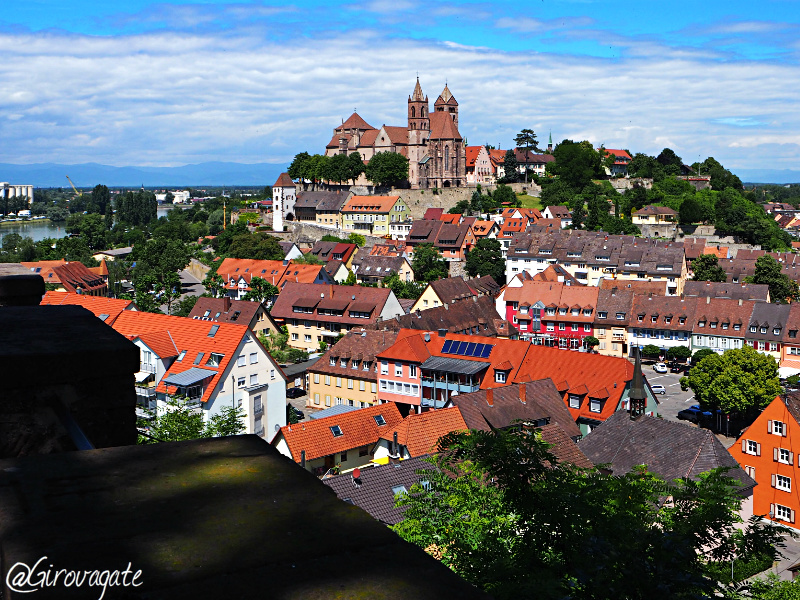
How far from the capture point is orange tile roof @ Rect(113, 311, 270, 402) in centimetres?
3541

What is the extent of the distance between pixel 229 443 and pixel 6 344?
3.68 feet

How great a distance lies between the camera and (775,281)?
7425cm

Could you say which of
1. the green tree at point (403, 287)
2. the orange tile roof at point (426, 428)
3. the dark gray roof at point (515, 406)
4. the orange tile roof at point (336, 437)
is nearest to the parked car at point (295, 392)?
the orange tile roof at point (336, 437)

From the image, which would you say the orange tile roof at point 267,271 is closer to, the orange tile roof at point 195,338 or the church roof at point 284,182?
the church roof at point 284,182

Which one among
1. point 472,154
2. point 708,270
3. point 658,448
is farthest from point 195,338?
point 472,154

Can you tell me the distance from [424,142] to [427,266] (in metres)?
42.6

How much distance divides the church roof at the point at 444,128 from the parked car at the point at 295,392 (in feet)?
242

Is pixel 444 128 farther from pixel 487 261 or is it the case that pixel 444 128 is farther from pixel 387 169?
pixel 487 261

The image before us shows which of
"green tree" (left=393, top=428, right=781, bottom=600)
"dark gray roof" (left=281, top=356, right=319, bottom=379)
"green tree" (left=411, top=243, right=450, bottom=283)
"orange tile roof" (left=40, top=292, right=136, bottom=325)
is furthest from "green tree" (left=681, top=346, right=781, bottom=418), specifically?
"green tree" (left=411, top=243, right=450, bottom=283)

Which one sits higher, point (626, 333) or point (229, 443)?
point (229, 443)

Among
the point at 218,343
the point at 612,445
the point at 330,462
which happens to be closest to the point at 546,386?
the point at 612,445

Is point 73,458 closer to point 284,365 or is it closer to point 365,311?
point 284,365

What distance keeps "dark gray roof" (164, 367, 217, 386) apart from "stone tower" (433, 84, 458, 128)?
95804mm

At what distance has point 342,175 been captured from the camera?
113000 mm
